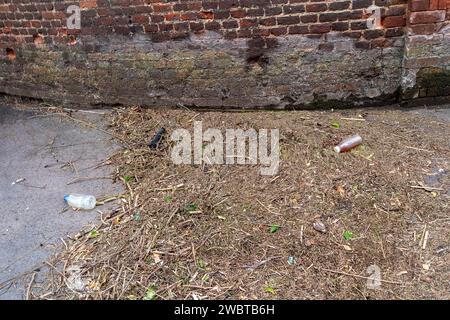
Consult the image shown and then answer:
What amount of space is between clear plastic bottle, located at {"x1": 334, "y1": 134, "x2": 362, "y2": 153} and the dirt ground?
0.06 meters

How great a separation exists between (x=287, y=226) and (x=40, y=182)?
2.30 metres

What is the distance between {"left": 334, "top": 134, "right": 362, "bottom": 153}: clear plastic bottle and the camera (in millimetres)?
3547

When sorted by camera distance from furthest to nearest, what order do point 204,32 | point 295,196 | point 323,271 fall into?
point 204,32 → point 295,196 → point 323,271

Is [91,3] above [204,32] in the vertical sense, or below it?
above

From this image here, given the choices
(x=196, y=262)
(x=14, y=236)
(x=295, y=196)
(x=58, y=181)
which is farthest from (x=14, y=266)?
(x=295, y=196)

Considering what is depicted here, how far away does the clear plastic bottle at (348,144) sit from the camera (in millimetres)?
3547

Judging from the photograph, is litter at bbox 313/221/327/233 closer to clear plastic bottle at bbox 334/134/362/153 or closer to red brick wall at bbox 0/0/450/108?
clear plastic bottle at bbox 334/134/362/153

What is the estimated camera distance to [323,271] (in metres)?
2.71

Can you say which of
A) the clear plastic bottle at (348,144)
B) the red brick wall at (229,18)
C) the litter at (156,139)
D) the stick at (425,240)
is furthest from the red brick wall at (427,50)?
the litter at (156,139)

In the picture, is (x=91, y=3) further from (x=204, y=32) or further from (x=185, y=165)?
(x=185, y=165)

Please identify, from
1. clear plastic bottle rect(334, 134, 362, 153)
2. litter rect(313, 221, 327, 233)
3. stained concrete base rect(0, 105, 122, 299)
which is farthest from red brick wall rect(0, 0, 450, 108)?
litter rect(313, 221, 327, 233)

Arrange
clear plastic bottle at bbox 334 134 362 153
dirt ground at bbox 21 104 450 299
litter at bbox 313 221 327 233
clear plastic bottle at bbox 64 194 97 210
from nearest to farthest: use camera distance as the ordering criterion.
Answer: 1. dirt ground at bbox 21 104 450 299
2. litter at bbox 313 221 327 233
3. clear plastic bottle at bbox 64 194 97 210
4. clear plastic bottle at bbox 334 134 362 153
